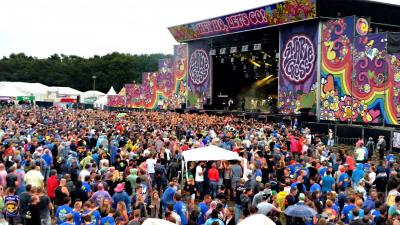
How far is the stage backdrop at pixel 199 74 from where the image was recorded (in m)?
38.8

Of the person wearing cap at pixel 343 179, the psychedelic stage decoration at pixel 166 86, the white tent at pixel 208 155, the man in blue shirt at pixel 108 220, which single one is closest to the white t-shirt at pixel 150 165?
the white tent at pixel 208 155

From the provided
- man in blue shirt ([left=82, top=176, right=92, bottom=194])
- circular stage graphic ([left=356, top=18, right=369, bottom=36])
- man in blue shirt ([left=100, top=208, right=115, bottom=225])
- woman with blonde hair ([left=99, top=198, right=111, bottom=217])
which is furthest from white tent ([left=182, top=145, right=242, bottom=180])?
circular stage graphic ([left=356, top=18, right=369, bottom=36])

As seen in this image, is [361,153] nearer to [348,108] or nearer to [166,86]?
[348,108]

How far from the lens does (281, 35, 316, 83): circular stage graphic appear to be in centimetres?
2902

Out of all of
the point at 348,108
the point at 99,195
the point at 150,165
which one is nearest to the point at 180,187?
the point at 150,165

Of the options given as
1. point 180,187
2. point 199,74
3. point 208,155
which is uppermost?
point 199,74

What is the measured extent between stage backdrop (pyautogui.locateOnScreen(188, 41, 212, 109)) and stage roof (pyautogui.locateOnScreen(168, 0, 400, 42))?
421 centimetres

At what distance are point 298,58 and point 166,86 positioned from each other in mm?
16585

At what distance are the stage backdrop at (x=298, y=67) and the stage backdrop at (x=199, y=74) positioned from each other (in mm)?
8598

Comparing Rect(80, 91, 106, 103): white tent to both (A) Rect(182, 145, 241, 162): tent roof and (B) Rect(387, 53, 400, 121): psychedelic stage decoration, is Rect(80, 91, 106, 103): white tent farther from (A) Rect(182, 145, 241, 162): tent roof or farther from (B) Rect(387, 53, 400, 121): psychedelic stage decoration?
(A) Rect(182, 145, 241, 162): tent roof

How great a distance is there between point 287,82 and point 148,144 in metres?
17.9

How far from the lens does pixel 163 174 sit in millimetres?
12117

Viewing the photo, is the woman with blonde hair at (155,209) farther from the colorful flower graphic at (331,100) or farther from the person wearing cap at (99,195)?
the colorful flower graphic at (331,100)

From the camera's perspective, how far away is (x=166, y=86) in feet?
144
